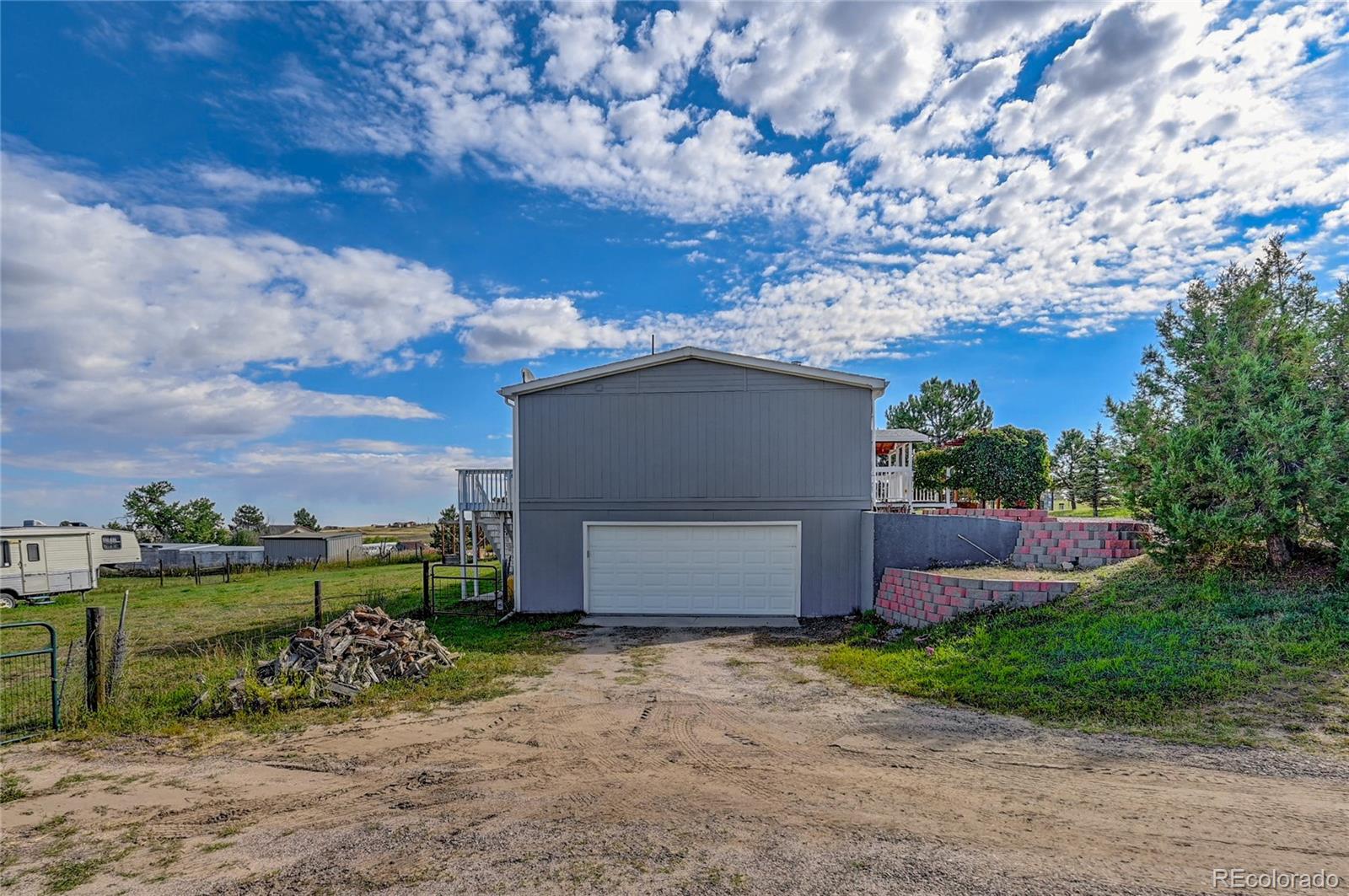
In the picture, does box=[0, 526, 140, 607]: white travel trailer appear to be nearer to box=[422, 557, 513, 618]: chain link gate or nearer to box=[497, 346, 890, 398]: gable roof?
box=[422, 557, 513, 618]: chain link gate

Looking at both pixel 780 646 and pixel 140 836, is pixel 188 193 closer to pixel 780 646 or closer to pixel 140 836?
pixel 140 836

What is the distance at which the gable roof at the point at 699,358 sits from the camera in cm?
1097

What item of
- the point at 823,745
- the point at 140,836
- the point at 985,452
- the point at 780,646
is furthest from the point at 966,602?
the point at 985,452

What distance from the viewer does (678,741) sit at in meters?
5.19

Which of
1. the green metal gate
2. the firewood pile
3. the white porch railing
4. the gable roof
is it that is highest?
the gable roof

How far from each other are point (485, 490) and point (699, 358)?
5138 millimetres

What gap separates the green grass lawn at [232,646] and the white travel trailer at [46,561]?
0.49 m

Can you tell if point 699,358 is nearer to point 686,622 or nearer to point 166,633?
point 686,622

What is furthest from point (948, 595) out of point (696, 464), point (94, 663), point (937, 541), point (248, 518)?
point (248, 518)

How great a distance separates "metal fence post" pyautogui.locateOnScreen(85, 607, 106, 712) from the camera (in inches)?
232

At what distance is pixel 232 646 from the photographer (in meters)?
9.34

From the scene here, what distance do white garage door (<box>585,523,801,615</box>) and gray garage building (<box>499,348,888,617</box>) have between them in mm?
23

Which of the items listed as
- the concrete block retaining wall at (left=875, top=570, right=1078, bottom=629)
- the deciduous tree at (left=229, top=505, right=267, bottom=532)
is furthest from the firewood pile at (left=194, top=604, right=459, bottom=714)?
the deciduous tree at (left=229, top=505, right=267, bottom=532)

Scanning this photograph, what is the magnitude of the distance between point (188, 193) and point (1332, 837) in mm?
14484
